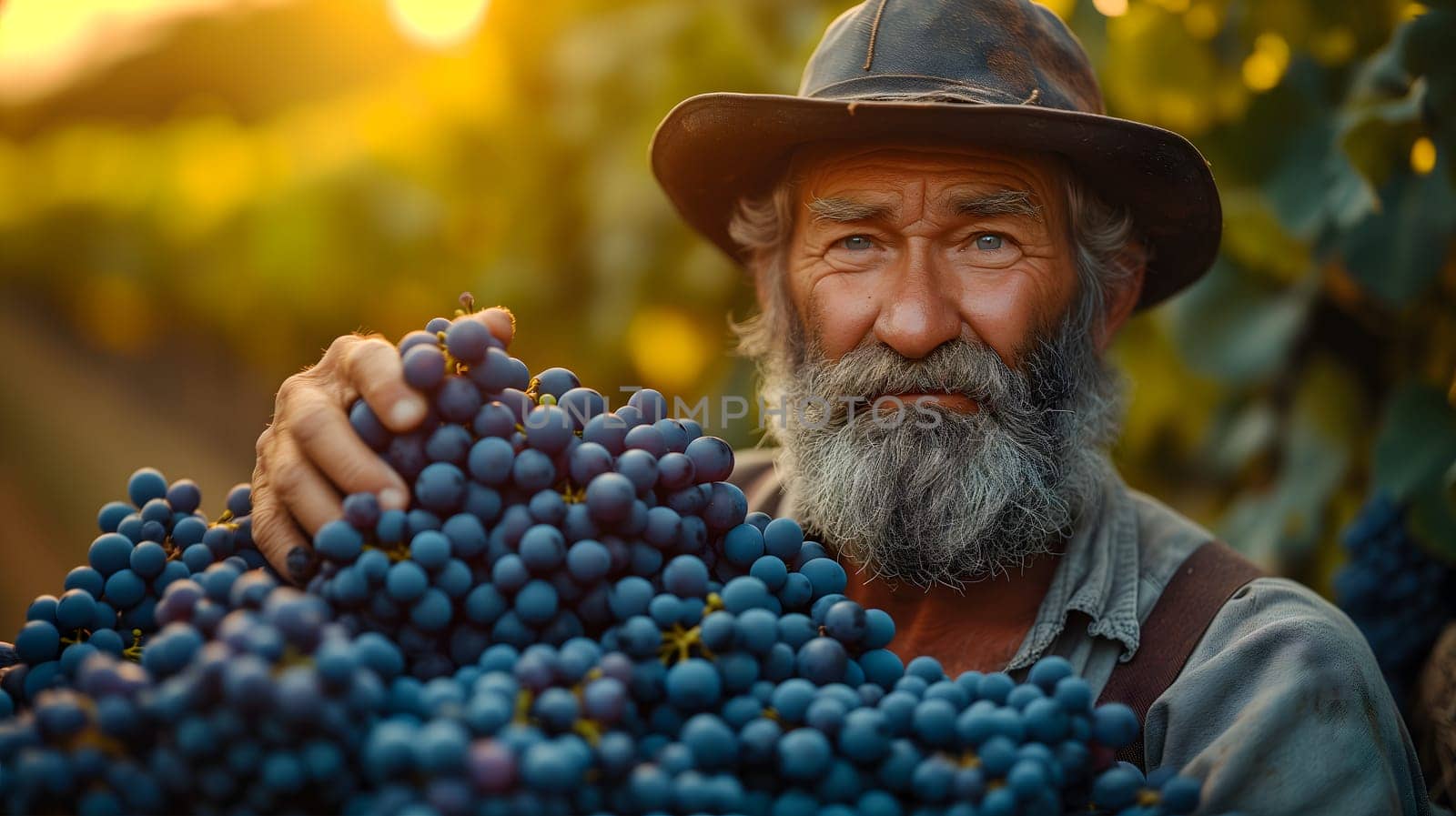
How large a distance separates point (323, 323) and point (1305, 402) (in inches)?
168

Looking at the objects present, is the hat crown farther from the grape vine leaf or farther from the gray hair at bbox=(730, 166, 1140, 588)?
the grape vine leaf

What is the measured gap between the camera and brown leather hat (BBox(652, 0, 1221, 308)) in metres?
1.86

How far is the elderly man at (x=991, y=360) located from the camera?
1.80 meters

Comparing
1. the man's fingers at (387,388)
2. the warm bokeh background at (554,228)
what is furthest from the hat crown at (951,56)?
the man's fingers at (387,388)

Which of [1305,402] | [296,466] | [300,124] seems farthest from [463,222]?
[296,466]

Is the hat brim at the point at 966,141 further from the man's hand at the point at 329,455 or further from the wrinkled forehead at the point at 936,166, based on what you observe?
the man's hand at the point at 329,455

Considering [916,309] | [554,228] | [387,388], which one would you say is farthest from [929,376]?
[554,228]

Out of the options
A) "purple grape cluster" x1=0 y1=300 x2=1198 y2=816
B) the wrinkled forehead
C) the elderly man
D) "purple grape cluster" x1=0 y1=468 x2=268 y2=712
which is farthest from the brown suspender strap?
"purple grape cluster" x1=0 y1=468 x2=268 y2=712

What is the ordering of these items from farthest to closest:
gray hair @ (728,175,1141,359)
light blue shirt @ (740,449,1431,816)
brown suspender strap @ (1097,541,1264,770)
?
gray hair @ (728,175,1141,359) < brown suspender strap @ (1097,541,1264,770) < light blue shirt @ (740,449,1431,816)

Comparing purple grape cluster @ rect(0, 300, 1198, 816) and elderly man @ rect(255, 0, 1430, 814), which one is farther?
elderly man @ rect(255, 0, 1430, 814)

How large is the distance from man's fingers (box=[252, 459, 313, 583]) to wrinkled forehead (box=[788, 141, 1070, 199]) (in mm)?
1135

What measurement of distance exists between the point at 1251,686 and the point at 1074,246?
2.84 ft

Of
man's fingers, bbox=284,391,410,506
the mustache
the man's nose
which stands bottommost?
man's fingers, bbox=284,391,410,506

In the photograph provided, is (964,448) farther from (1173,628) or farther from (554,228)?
(554,228)
